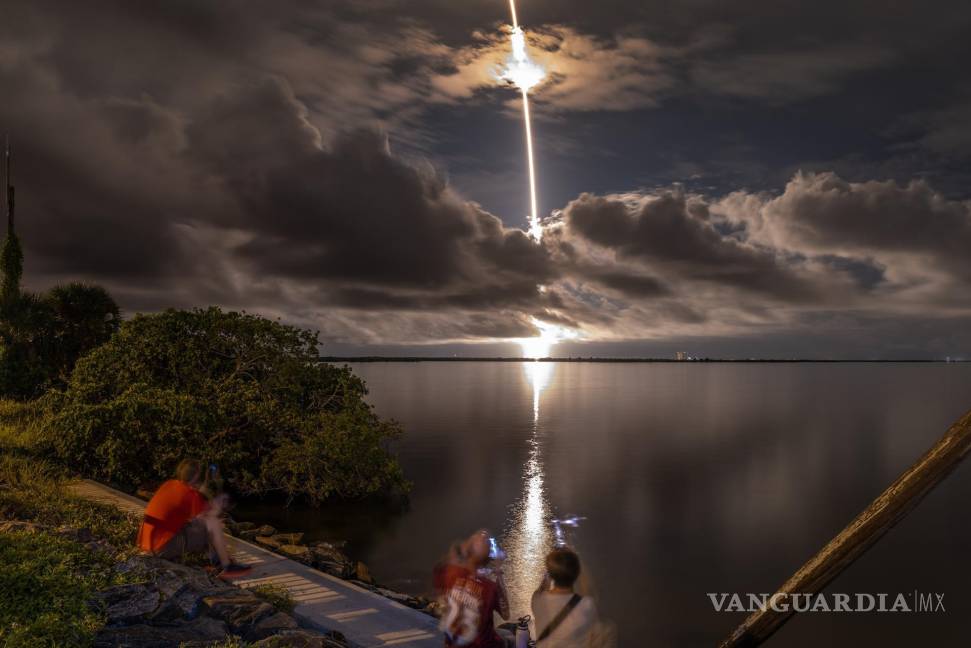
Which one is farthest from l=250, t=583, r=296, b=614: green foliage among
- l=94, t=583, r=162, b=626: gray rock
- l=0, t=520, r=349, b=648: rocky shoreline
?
l=94, t=583, r=162, b=626: gray rock

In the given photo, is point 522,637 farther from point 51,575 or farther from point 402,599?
point 402,599

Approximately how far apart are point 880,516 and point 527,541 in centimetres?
2132

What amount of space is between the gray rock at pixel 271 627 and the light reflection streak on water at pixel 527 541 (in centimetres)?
993

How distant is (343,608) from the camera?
9906 millimetres

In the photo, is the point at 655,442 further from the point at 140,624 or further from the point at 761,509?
the point at 140,624

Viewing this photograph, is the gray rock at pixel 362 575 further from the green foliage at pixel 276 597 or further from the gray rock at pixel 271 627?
the gray rock at pixel 271 627

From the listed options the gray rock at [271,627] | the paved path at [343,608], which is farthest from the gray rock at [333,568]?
the gray rock at [271,627]

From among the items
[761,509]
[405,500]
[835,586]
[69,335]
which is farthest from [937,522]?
[69,335]

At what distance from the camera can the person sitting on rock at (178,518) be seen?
9719mm

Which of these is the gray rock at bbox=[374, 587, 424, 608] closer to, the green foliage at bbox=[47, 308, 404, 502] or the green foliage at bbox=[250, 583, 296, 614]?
the green foliage at bbox=[250, 583, 296, 614]

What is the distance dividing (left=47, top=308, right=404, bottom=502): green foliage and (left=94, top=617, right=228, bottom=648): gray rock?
1714cm

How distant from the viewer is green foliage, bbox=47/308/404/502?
22828 millimetres

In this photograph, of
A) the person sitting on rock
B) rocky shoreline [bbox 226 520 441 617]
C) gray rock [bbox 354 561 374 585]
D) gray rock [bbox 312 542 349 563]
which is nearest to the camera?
the person sitting on rock

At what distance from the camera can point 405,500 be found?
29.5 meters
